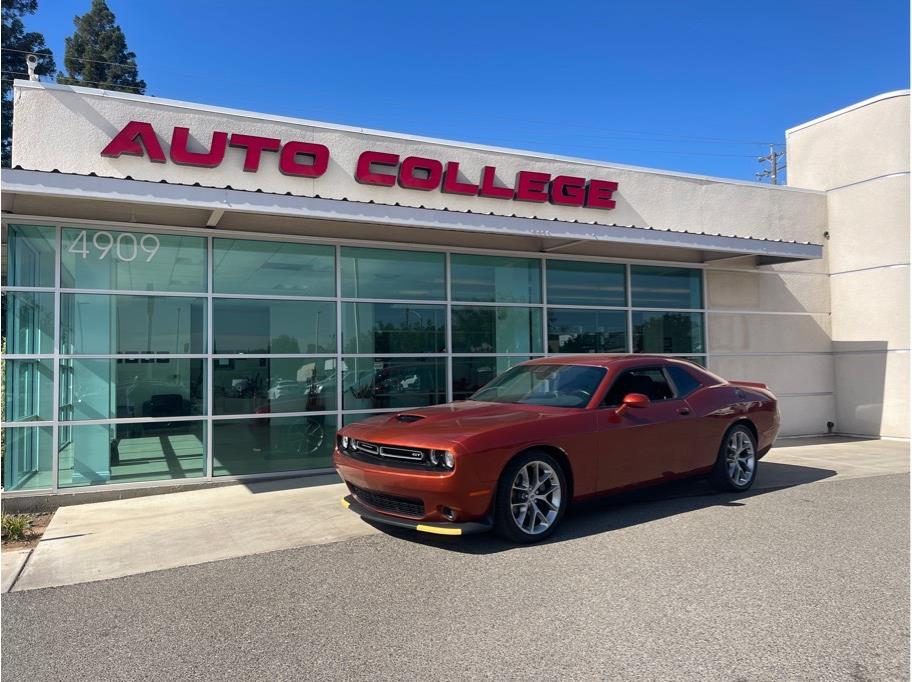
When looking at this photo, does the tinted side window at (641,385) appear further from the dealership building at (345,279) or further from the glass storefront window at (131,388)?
the glass storefront window at (131,388)

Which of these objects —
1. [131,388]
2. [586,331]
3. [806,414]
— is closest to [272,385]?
[131,388]

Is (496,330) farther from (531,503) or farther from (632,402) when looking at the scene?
(531,503)

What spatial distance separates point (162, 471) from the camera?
8.63 metres

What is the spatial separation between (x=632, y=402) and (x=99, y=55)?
123 feet

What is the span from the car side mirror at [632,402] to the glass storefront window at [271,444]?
4.60m

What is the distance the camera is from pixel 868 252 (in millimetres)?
13430

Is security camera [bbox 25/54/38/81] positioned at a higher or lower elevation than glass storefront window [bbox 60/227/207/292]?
higher

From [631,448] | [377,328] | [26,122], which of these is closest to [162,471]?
[377,328]

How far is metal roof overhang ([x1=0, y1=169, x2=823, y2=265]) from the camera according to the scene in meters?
7.12

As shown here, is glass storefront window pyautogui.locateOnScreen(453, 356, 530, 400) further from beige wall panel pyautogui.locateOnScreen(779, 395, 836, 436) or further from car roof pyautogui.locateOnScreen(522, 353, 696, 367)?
beige wall panel pyautogui.locateOnScreen(779, 395, 836, 436)

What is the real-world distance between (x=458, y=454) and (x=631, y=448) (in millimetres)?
2014

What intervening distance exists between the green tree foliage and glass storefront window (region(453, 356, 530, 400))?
25.2 meters

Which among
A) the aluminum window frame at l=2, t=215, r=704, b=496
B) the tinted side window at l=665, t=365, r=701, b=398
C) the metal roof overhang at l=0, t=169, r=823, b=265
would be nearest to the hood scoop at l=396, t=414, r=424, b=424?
the aluminum window frame at l=2, t=215, r=704, b=496

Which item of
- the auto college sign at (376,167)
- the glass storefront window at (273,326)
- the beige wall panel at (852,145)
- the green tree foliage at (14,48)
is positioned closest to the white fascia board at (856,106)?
the beige wall panel at (852,145)
